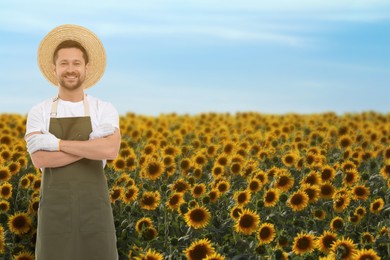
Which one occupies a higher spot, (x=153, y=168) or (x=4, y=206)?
(x=153, y=168)

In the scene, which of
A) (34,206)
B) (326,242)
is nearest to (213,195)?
(326,242)

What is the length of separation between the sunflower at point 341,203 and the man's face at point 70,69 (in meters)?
3.58

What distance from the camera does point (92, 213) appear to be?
18.2 ft

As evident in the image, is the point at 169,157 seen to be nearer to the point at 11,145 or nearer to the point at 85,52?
the point at 11,145

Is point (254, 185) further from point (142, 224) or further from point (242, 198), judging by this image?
point (142, 224)

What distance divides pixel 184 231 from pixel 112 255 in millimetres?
2044

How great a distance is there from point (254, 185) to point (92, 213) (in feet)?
9.84

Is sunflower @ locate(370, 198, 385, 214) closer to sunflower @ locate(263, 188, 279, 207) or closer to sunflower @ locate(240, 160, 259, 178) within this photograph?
sunflower @ locate(263, 188, 279, 207)

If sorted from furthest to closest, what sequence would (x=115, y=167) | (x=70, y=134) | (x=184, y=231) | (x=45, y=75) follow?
(x=115, y=167) < (x=184, y=231) < (x=45, y=75) < (x=70, y=134)

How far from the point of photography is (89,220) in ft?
18.2

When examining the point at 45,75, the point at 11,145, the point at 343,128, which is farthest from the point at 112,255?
the point at 343,128

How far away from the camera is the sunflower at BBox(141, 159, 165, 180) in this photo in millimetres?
8836

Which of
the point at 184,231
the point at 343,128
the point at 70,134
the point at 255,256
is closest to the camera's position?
the point at 70,134

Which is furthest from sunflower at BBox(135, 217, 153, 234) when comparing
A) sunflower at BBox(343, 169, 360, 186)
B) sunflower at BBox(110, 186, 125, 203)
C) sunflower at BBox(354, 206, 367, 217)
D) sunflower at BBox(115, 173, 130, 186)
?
sunflower at BBox(343, 169, 360, 186)
